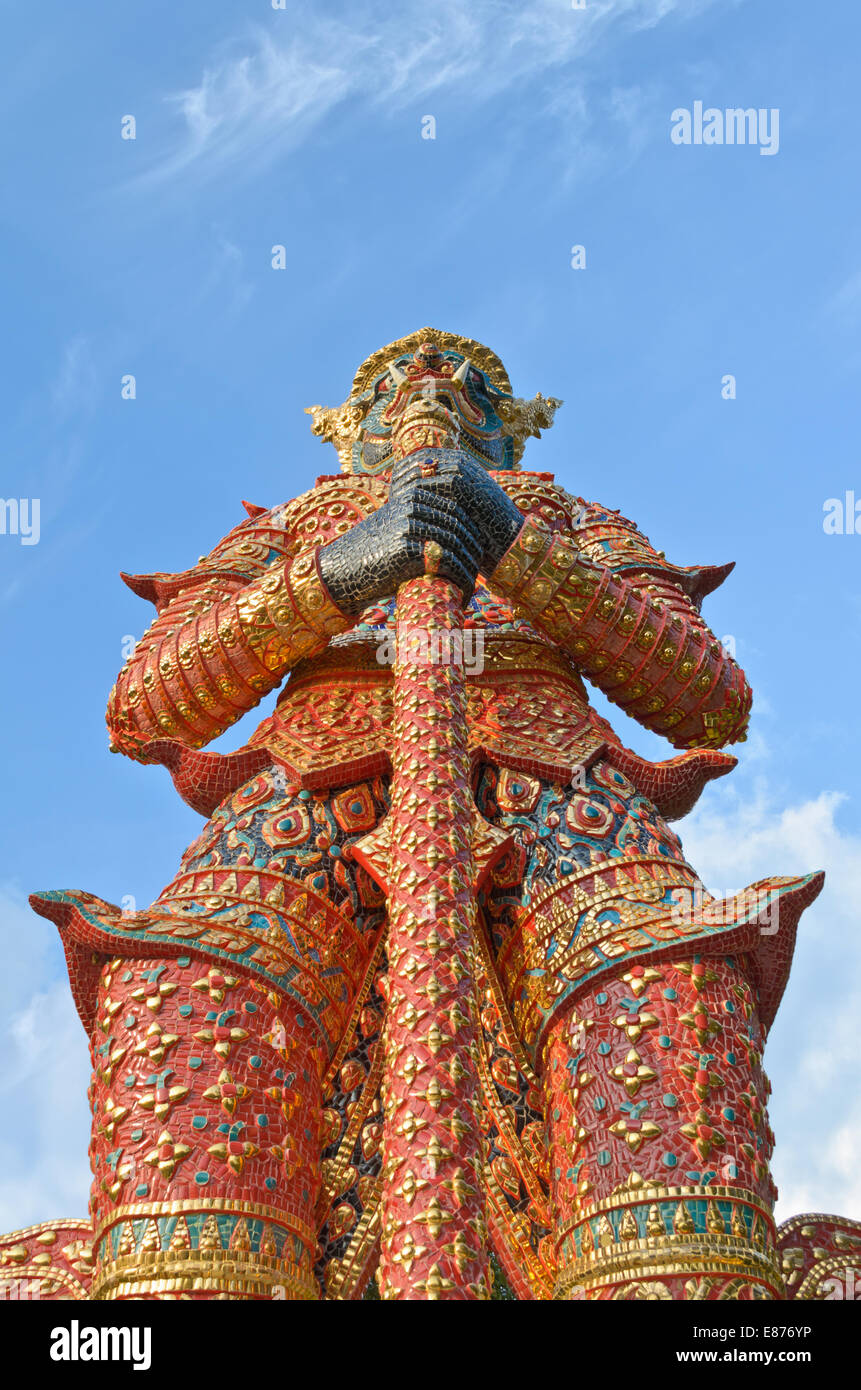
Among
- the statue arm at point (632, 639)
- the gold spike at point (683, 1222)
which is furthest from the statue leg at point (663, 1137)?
the statue arm at point (632, 639)

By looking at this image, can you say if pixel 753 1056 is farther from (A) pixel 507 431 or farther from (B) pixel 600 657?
(A) pixel 507 431

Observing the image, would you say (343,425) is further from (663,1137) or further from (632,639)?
(663,1137)

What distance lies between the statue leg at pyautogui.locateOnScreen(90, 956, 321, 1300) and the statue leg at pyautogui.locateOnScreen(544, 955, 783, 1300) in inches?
29.7

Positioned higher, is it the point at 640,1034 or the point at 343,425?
the point at 343,425

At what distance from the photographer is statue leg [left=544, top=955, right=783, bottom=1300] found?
3.10 metres

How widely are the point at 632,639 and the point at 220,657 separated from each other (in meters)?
1.60

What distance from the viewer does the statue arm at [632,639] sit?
459cm

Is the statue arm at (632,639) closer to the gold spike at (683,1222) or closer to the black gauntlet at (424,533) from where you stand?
the black gauntlet at (424,533)

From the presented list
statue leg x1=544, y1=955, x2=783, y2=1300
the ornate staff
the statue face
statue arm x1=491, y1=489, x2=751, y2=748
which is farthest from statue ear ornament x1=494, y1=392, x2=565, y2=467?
statue leg x1=544, y1=955, x2=783, y2=1300

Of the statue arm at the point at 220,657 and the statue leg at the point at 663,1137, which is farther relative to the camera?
the statue arm at the point at 220,657

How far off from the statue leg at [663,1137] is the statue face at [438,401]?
9.12ft

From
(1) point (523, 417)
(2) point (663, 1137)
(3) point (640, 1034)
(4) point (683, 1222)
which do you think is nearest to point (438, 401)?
(1) point (523, 417)

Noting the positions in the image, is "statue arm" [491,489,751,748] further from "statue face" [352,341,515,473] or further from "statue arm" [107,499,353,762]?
"statue face" [352,341,515,473]

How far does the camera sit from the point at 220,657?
182 inches
